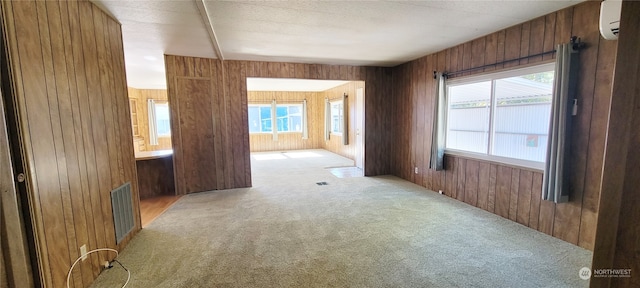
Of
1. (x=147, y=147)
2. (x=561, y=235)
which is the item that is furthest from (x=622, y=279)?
(x=147, y=147)

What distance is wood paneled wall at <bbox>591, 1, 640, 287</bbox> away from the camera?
2.39ft

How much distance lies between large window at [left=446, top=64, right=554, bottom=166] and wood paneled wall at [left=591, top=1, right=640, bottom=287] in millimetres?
2505

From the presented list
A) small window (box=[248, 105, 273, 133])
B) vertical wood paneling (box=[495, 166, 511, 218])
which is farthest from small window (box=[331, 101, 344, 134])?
vertical wood paneling (box=[495, 166, 511, 218])

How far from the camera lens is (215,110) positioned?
464 cm

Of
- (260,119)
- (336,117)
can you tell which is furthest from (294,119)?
(336,117)

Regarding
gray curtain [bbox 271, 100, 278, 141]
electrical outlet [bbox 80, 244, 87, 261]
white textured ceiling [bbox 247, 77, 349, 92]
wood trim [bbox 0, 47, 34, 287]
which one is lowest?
electrical outlet [bbox 80, 244, 87, 261]

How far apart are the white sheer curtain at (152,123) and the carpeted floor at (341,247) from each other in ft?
18.7

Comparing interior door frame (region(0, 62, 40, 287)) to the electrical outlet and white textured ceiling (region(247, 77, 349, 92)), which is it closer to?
the electrical outlet

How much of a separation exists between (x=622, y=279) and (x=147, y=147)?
34.2 ft

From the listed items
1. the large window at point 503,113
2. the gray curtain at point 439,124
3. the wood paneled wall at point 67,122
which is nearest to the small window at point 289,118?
the gray curtain at point 439,124

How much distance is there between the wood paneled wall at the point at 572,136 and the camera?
2357 mm

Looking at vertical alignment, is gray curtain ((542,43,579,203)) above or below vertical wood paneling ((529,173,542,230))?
above

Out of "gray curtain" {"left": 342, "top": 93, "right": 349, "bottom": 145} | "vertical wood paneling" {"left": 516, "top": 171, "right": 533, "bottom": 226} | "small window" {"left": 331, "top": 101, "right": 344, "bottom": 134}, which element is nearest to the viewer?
"vertical wood paneling" {"left": 516, "top": 171, "right": 533, "bottom": 226}

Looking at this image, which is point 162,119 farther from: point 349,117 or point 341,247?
point 341,247
